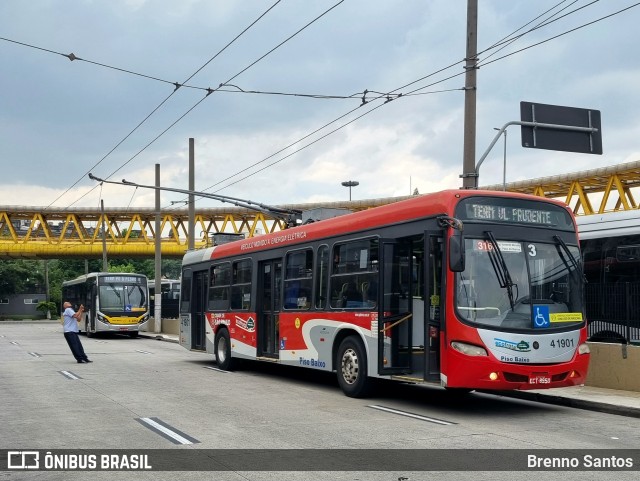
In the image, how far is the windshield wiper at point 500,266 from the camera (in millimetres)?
11734

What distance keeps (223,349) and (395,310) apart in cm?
821

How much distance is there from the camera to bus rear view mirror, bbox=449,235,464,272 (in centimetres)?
1125

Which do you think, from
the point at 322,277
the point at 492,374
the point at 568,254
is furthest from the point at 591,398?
the point at 322,277

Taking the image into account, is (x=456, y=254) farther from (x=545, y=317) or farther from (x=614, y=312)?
(x=614, y=312)

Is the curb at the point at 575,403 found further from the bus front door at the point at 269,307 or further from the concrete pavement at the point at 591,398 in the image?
the bus front door at the point at 269,307

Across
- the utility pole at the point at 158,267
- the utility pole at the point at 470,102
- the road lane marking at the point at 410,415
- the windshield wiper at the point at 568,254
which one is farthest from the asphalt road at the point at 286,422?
the utility pole at the point at 158,267

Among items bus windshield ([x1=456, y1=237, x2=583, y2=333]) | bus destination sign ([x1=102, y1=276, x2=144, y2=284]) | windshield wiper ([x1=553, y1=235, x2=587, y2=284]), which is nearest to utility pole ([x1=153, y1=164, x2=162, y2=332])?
bus destination sign ([x1=102, y1=276, x2=144, y2=284])

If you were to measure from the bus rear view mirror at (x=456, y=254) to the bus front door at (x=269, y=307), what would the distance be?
647 cm

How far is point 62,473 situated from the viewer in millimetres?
7953

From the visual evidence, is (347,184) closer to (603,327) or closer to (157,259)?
(157,259)

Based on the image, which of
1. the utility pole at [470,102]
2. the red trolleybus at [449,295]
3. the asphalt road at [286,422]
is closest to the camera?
the asphalt road at [286,422]

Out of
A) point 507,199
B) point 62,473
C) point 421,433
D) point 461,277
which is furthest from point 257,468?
point 507,199

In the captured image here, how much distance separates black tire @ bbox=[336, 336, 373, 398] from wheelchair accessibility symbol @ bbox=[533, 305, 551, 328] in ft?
9.99

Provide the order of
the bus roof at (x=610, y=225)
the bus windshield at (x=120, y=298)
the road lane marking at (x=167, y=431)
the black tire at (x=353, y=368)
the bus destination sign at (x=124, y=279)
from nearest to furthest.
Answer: the road lane marking at (x=167, y=431) → the black tire at (x=353, y=368) → the bus roof at (x=610, y=225) → the bus windshield at (x=120, y=298) → the bus destination sign at (x=124, y=279)
